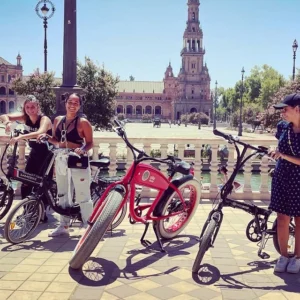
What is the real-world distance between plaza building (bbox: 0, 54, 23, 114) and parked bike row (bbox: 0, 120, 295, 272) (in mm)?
100140

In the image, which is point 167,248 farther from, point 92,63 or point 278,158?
point 92,63

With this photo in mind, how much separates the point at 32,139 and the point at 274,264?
11.6 feet

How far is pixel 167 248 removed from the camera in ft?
16.9

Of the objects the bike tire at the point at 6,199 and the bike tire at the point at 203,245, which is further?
the bike tire at the point at 6,199

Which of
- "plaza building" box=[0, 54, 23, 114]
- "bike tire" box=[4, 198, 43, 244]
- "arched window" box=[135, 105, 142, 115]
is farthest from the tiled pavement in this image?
"arched window" box=[135, 105, 142, 115]

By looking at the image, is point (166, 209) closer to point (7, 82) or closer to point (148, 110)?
point (7, 82)

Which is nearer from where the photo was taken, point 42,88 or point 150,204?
point 150,204

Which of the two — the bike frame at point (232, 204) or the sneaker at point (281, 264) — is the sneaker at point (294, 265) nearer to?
the sneaker at point (281, 264)

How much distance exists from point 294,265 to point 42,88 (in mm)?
25459

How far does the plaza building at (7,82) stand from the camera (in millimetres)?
101062

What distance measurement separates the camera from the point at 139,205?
5328 mm

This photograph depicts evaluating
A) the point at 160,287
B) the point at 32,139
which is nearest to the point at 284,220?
the point at 160,287

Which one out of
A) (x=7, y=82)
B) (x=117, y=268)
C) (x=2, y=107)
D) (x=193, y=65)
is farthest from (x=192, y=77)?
(x=117, y=268)

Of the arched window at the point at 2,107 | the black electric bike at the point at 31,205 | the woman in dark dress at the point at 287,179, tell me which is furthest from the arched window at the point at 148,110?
the woman in dark dress at the point at 287,179
